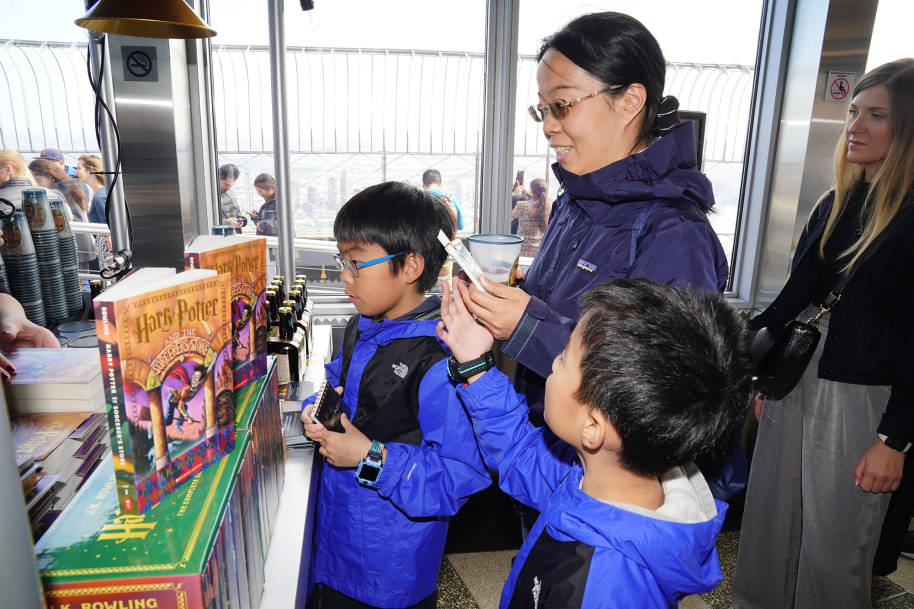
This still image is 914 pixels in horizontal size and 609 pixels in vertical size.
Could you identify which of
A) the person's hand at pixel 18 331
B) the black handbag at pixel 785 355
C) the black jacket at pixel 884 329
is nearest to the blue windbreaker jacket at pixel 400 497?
the person's hand at pixel 18 331

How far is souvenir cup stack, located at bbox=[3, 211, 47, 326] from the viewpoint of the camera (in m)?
1.62

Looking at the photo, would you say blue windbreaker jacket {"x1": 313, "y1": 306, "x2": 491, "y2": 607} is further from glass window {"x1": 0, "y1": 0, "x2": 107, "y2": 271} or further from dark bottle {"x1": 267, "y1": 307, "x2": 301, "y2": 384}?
glass window {"x1": 0, "y1": 0, "x2": 107, "y2": 271}

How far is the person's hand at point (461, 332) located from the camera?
1.14m

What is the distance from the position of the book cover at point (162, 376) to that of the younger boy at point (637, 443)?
55 centimetres

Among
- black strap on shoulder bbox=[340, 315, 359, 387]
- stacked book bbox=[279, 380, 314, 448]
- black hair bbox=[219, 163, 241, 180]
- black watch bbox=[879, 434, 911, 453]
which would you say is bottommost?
black watch bbox=[879, 434, 911, 453]

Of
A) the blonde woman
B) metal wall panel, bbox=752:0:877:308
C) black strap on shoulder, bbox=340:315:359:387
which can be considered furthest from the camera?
metal wall panel, bbox=752:0:877:308

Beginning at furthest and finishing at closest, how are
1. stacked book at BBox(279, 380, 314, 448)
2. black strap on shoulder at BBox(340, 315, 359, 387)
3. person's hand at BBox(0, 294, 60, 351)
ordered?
1. black strap on shoulder at BBox(340, 315, 359, 387)
2. stacked book at BBox(279, 380, 314, 448)
3. person's hand at BBox(0, 294, 60, 351)

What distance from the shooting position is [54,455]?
0.81 m

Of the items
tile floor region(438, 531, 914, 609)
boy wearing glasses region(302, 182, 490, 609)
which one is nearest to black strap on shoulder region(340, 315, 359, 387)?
boy wearing glasses region(302, 182, 490, 609)

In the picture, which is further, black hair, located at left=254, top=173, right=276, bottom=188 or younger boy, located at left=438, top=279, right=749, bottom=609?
black hair, located at left=254, top=173, right=276, bottom=188

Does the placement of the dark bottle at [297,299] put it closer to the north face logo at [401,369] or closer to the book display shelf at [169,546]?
the north face logo at [401,369]

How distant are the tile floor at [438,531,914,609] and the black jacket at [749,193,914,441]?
3.85 feet

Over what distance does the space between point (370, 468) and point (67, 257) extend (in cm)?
132

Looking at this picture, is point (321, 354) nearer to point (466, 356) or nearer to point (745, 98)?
point (466, 356)
